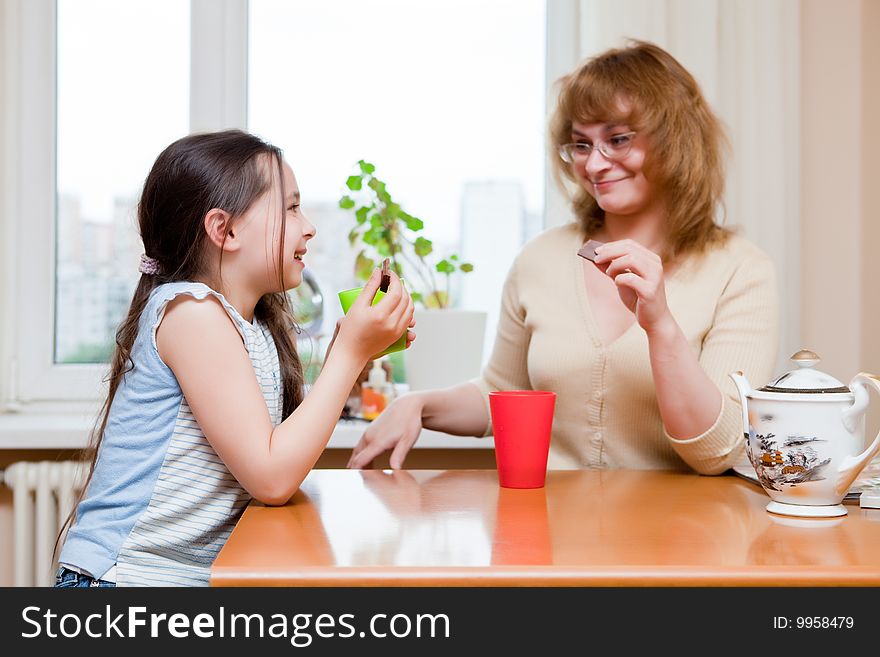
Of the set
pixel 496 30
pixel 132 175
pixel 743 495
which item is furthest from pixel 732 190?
pixel 132 175

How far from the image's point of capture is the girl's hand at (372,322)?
115cm

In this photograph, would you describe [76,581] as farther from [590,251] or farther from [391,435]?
[590,251]

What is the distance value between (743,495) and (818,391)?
22cm

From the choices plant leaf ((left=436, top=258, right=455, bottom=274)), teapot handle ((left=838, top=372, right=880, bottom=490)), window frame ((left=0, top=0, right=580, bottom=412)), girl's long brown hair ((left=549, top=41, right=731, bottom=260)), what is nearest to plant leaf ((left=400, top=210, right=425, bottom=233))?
plant leaf ((left=436, top=258, right=455, bottom=274))

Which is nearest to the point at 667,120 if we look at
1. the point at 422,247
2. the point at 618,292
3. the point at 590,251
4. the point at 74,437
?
the point at 618,292

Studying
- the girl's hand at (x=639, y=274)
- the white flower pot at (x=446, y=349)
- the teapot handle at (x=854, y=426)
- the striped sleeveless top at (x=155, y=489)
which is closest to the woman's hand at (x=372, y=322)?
the striped sleeveless top at (x=155, y=489)

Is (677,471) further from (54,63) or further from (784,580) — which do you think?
(54,63)

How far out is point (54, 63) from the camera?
2.47 m

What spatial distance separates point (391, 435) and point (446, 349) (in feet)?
2.80

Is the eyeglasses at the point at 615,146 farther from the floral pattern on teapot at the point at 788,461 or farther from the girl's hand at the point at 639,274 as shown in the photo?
the floral pattern on teapot at the point at 788,461

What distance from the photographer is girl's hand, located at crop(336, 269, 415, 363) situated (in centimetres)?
115

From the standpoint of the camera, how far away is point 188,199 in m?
1.29

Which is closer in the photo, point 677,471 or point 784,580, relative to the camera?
point 784,580

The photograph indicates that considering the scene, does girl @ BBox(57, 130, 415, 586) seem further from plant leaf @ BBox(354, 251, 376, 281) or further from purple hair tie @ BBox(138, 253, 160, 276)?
plant leaf @ BBox(354, 251, 376, 281)
